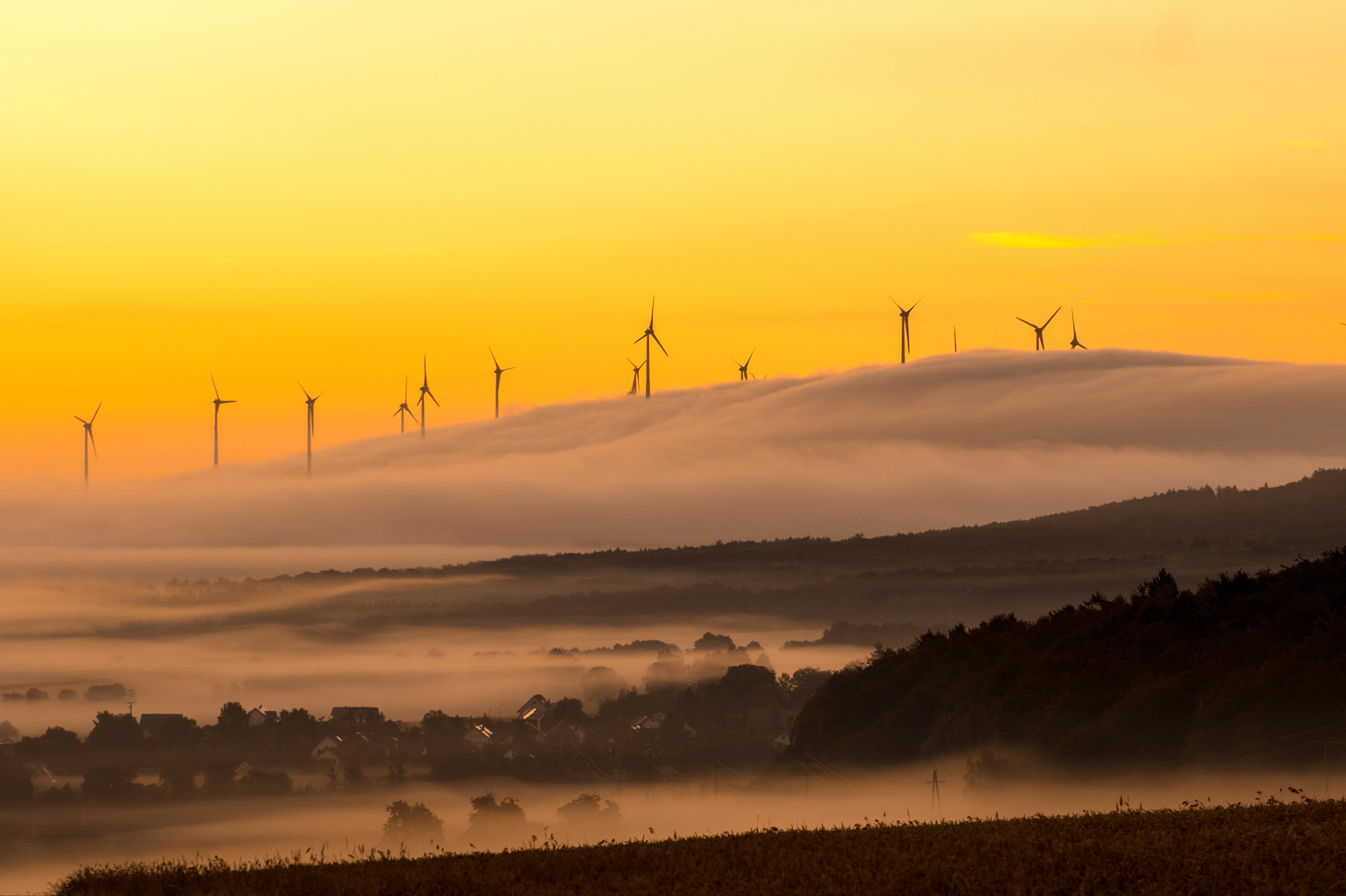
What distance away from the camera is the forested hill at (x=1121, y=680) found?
76.6 m

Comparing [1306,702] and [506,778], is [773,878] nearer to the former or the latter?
[1306,702]

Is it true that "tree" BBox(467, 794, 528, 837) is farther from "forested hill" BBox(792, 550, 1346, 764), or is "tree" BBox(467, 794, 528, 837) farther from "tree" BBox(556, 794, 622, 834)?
"forested hill" BBox(792, 550, 1346, 764)

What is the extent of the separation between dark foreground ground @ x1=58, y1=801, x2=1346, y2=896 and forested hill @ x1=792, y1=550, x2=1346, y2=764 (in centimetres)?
3995

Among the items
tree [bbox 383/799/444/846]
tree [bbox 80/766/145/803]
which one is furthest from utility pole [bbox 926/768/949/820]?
tree [bbox 80/766/145/803]

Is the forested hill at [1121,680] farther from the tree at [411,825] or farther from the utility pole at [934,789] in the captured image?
the tree at [411,825]

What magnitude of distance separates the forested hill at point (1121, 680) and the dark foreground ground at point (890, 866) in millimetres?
39950

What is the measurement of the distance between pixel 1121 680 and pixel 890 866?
5901cm

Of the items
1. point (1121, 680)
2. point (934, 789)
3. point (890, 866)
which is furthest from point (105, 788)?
point (890, 866)

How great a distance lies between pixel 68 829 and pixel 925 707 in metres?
103

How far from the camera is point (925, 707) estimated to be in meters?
109

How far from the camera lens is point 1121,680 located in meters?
88.6

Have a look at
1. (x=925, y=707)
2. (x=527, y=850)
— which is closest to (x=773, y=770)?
(x=925, y=707)

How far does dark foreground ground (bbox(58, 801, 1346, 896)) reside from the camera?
105 ft

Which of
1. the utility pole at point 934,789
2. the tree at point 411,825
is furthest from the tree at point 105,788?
the utility pole at point 934,789
